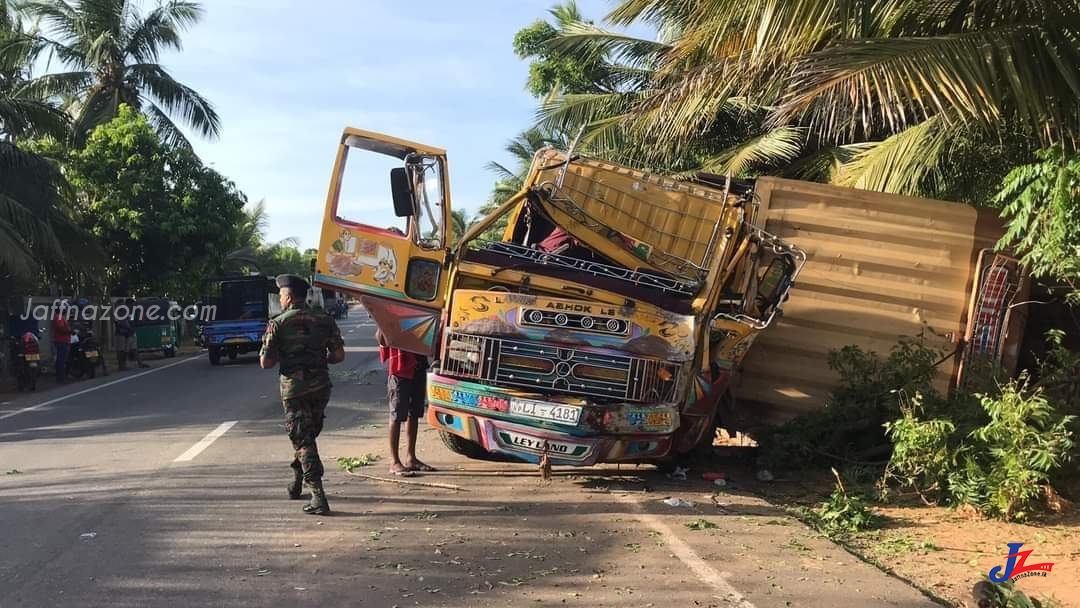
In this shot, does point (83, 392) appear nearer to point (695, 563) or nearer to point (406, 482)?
point (406, 482)

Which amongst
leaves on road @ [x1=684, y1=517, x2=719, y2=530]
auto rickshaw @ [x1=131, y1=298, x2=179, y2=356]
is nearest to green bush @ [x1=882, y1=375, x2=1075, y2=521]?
leaves on road @ [x1=684, y1=517, x2=719, y2=530]

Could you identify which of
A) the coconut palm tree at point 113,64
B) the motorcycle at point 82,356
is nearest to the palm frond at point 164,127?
the coconut palm tree at point 113,64

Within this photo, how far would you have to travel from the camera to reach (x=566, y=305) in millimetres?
6703

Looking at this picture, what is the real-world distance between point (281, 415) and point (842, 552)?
8074 mm

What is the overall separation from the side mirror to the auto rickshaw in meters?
17.9

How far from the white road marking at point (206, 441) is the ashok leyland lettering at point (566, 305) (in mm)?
2619

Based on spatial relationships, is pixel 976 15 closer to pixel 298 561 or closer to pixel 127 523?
pixel 298 561

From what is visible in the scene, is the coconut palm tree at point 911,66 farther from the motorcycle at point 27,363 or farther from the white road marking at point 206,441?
the motorcycle at point 27,363

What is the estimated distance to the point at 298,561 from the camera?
5223 mm

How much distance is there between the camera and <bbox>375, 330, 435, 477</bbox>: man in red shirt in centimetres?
769

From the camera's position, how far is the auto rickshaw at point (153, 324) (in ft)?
77.8

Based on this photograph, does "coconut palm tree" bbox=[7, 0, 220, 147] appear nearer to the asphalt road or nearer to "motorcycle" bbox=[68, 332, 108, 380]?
"motorcycle" bbox=[68, 332, 108, 380]

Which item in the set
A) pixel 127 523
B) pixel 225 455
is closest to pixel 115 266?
pixel 225 455

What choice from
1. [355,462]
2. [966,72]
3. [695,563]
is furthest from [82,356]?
[966,72]
